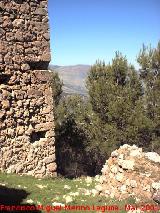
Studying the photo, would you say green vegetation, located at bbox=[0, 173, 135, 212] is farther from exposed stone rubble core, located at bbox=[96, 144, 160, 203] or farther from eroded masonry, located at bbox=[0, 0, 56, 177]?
eroded masonry, located at bbox=[0, 0, 56, 177]

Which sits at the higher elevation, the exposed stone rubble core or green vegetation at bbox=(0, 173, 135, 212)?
the exposed stone rubble core

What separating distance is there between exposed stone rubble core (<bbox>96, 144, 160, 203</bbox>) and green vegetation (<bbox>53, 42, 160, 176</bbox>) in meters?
10.1

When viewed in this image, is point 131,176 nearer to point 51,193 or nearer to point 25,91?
point 51,193

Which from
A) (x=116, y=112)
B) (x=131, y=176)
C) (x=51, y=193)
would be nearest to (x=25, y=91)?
(x=51, y=193)

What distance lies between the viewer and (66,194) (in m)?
9.01

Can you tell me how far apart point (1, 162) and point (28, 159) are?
935 mm

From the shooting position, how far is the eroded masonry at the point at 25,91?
421 inches

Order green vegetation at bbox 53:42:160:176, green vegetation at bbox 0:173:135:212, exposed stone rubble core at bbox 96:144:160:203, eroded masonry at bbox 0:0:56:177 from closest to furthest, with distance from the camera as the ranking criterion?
green vegetation at bbox 0:173:135:212 → exposed stone rubble core at bbox 96:144:160:203 → eroded masonry at bbox 0:0:56:177 → green vegetation at bbox 53:42:160:176

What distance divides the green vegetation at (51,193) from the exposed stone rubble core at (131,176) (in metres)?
0.34

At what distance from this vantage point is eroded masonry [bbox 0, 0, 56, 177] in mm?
10695

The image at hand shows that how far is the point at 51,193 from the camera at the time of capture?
8.85 meters

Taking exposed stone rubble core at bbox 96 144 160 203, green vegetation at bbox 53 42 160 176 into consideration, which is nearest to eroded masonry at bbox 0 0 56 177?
exposed stone rubble core at bbox 96 144 160 203

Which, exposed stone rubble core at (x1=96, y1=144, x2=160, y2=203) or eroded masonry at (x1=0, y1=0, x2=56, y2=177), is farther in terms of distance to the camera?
eroded masonry at (x1=0, y1=0, x2=56, y2=177)

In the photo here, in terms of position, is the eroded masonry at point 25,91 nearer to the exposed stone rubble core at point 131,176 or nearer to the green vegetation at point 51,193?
the green vegetation at point 51,193
